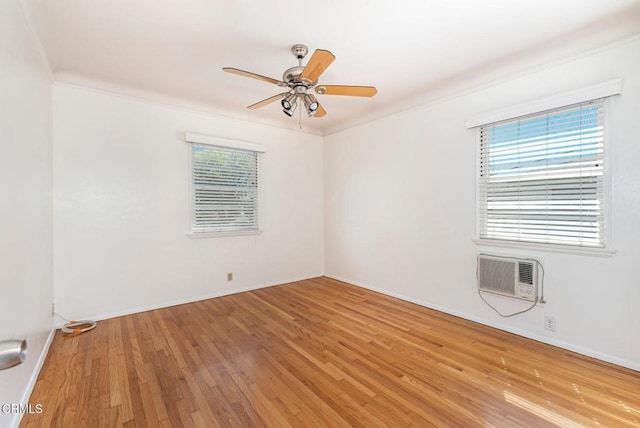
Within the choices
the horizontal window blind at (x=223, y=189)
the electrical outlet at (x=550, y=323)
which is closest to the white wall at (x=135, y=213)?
the horizontal window blind at (x=223, y=189)

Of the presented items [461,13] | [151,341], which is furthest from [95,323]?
[461,13]

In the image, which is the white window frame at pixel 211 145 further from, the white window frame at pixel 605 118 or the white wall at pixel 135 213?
the white window frame at pixel 605 118

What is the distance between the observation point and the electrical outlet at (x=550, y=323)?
256 centimetres

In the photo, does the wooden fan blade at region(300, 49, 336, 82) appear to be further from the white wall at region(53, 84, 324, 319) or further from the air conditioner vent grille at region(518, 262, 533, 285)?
the air conditioner vent grille at region(518, 262, 533, 285)

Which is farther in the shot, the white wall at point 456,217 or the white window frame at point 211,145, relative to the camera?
the white window frame at point 211,145

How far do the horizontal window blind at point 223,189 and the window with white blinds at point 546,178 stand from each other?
3.01m

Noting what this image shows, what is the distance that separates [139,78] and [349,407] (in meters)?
3.60

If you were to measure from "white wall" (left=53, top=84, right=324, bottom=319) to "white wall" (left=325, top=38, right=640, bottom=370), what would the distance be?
1246mm

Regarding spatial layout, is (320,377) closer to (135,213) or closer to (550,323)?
(550,323)

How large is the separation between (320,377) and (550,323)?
2.12m

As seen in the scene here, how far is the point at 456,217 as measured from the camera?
10.7 ft

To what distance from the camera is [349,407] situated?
1792 mm

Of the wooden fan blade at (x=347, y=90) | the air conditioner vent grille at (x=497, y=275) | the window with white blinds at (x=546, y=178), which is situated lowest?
the air conditioner vent grille at (x=497, y=275)

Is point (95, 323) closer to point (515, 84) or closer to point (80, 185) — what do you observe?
point (80, 185)
